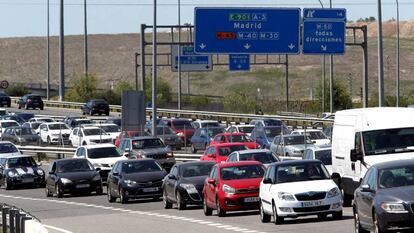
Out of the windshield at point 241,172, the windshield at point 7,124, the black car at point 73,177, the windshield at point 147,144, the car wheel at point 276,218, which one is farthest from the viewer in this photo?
the windshield at point 7,124

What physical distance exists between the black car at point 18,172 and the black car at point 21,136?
80.3 feet

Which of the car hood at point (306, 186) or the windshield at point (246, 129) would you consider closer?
the car hood at point (306, 186)

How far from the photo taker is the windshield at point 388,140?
30938mm

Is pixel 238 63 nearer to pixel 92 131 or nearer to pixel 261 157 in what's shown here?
pixel 92 131

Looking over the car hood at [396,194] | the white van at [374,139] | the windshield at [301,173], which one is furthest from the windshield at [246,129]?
the car hood at [396,194]

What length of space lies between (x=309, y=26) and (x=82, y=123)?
97.6 feet

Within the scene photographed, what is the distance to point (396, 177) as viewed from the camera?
2303 centimetres

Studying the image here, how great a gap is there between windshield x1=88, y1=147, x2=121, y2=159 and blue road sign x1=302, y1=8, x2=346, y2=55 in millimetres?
11302

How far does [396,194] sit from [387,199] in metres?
0.18

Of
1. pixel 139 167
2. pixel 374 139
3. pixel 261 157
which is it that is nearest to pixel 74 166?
pixel 139 167

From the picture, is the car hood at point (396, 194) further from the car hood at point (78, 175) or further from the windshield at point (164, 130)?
the windshield at point (164, 130)

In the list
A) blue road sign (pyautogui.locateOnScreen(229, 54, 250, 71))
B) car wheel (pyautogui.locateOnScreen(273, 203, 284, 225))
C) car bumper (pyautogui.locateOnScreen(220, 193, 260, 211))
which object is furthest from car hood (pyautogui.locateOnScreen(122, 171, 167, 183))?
blue road sign (pyautogui.locateOnScreen(229, 54, 250, 71))

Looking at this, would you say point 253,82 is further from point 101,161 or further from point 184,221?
point 184,221

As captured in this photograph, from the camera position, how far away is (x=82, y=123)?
86875mm
